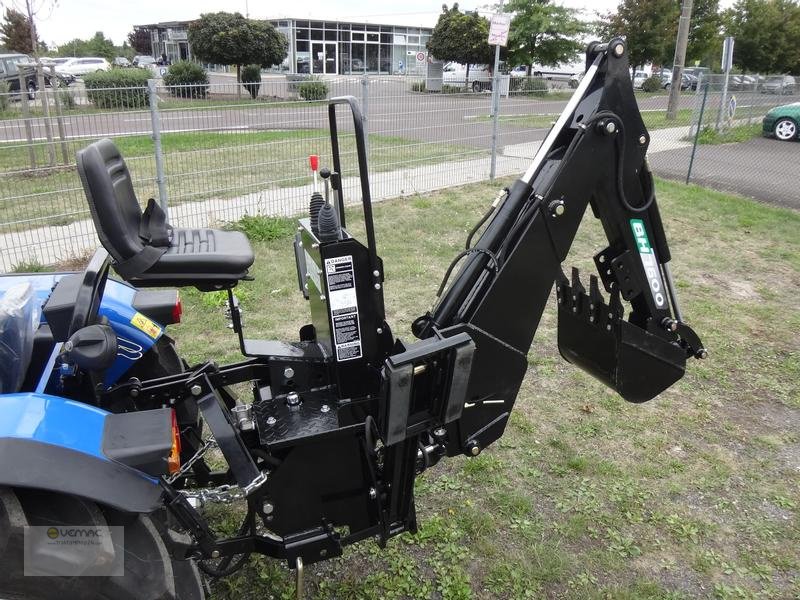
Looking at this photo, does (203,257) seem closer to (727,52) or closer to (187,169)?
(187,169)

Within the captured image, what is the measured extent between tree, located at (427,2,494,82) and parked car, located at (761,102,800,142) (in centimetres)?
2081

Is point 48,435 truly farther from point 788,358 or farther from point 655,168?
point 655,168

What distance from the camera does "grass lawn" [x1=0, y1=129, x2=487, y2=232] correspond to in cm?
624

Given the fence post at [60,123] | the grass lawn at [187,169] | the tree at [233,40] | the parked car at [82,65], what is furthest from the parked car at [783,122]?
the parked car at [82,65]


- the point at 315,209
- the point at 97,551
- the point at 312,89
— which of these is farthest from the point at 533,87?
the point at 97,551

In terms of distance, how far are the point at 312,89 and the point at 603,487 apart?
21.3 feet

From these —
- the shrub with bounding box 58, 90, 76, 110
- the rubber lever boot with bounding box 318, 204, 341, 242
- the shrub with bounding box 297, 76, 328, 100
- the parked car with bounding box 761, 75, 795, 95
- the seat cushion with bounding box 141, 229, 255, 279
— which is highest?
the parked car with bounding box 761, 75, 795, 95

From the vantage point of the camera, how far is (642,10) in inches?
1102

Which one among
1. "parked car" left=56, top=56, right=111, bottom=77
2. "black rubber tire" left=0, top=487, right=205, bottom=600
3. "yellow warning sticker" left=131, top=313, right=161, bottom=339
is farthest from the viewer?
"parked car" left=56, top=56, right=111, bottom=77

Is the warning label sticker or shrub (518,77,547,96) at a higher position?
shrub (518,77,547,96)

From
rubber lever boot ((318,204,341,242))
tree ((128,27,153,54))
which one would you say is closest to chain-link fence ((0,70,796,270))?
rubber lever boot ((318,204,341,242))

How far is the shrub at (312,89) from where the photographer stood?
810 cm

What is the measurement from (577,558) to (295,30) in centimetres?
4894

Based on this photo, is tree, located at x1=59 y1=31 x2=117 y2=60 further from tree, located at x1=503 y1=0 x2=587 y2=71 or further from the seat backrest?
the seat backrest
